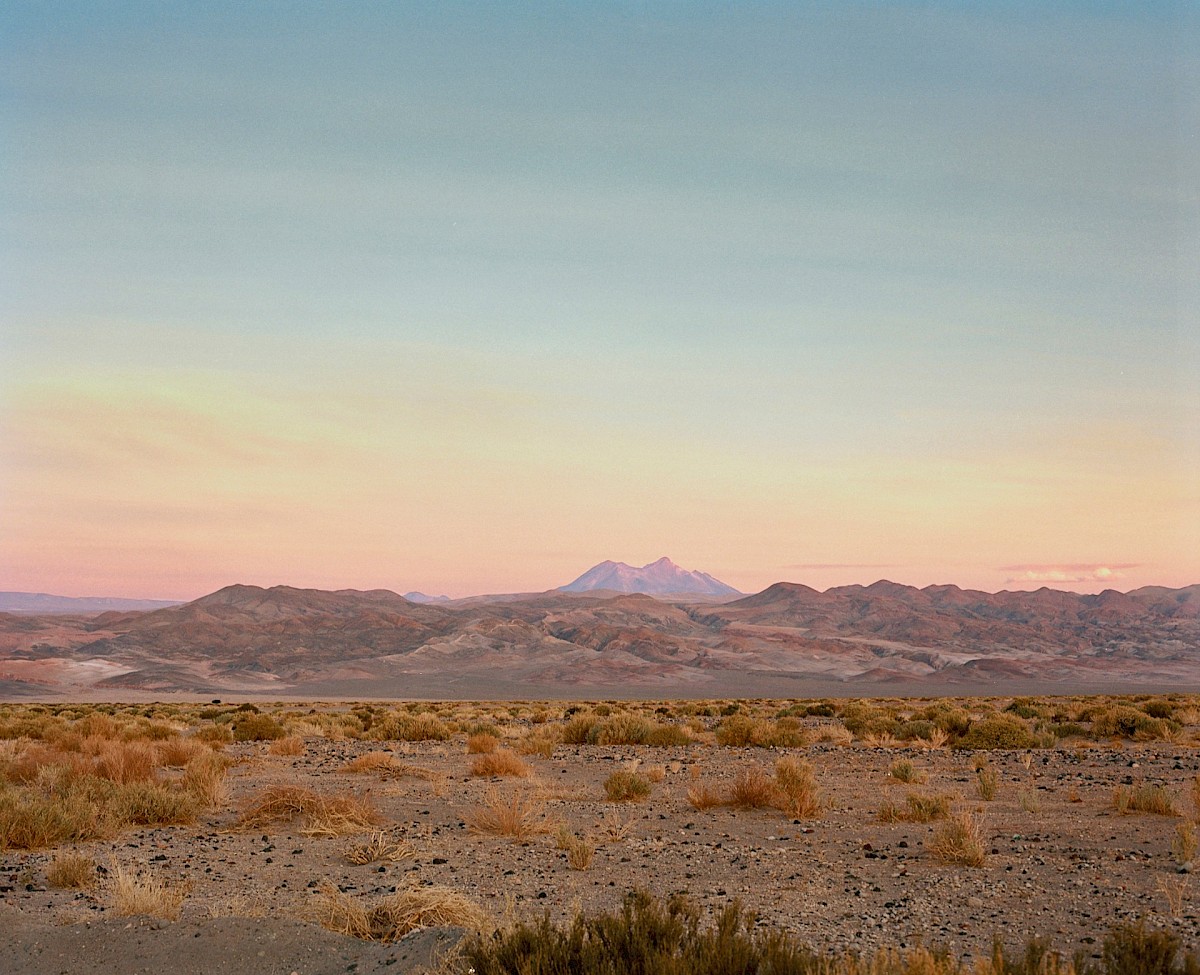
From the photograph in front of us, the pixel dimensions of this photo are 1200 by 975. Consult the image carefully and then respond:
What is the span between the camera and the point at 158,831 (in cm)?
1439

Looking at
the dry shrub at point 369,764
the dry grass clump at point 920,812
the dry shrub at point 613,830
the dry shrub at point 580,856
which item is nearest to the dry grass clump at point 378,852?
the dry shrub at point 580,856

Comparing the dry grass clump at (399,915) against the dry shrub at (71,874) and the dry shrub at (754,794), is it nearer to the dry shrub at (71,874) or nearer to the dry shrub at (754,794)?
the dry shrub at (71,874)

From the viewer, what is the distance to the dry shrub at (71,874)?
1106 cm

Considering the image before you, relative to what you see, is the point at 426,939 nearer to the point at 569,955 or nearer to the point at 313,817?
the point at 569,955

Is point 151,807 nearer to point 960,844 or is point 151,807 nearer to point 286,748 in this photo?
point 286,748

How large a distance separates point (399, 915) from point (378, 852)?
355cm

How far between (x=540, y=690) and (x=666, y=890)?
100 meters

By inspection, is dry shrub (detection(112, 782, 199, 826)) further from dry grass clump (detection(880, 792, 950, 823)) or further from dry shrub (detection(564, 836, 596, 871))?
dry grass clump (detection(880, 792, 950, 823))

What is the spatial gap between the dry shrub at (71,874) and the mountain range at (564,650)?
8676cm

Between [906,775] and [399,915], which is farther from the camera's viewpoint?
[906,775]

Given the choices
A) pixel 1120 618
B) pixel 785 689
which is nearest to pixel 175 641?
pixel 785 689

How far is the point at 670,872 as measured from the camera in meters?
11.6

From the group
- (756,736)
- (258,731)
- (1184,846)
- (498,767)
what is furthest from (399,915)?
(258,731)

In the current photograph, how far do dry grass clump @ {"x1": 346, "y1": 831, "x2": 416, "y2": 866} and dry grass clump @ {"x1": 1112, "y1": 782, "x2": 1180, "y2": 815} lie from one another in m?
10.0
